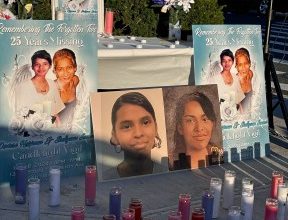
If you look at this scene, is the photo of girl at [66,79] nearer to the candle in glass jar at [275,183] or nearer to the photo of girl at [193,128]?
the photo of girl at [193,128]

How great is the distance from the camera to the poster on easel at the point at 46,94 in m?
5.81

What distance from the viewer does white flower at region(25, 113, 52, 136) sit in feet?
19.5

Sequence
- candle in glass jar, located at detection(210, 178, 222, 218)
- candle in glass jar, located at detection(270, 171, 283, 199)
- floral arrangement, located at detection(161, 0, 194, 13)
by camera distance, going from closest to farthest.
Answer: candle in glass jar, located at detection(210, 178, 222, 218), candle in glass jar, located at detection(270, 171, 283, 199), floral arrangement, located at detection(161, 0, 194, 13)

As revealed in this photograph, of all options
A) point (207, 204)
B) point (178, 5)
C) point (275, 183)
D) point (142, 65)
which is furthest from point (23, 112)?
point (178, 5)

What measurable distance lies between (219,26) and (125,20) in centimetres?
194

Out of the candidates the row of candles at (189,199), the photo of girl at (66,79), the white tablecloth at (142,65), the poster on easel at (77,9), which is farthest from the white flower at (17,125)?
the poster on easel at (77,9)

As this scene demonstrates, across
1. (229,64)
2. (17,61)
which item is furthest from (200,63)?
(17,61)

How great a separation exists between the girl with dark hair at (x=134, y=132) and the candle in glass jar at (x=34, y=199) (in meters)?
1.36

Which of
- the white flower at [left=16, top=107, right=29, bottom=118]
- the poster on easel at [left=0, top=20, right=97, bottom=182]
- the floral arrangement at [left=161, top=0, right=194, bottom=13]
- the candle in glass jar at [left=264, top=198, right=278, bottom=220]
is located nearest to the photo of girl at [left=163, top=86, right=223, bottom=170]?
the poster on easel at [left=0, top=20, right=97, bottom=182]

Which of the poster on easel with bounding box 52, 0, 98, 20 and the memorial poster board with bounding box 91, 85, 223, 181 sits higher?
the poster on easel with bounding box 52, 0, 98, 20

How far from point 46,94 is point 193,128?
1.59 m

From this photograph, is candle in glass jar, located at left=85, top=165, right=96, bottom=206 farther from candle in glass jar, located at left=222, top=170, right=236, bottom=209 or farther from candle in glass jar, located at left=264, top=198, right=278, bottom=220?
candle in glass jar, located at left=264, top=198, right=278, bottom=220

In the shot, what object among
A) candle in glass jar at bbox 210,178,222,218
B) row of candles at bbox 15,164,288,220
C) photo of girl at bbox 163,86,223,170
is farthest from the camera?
photo of girl at bbox 163,86,223,170

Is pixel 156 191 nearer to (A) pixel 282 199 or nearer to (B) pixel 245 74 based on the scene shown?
(A) pixel 282 199
